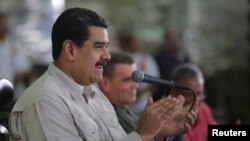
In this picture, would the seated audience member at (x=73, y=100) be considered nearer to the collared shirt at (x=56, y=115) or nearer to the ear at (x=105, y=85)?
the collared shirt at (x=56, y=115)

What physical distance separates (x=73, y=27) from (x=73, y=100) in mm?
359

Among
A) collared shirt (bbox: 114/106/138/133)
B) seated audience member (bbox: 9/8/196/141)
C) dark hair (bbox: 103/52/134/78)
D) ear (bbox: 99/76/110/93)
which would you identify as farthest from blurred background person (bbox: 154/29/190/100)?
seated audience member (bbox: 9/8/196/141)

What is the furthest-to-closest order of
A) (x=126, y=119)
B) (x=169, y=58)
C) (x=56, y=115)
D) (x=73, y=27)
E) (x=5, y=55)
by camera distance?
1. (x=169, y=58)
2. (x=5, y=55)
3. (x=126, y=119)
4. (x=73, y=27)
5. (x=56, y=115)

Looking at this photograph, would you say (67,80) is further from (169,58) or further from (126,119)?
(169,58)

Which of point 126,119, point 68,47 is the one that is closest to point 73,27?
point 68,47

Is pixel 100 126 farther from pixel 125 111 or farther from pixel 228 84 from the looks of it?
pixel 228 84

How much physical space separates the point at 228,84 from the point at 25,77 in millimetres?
4547

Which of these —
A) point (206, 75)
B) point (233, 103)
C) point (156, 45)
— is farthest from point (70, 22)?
point (156, 45)

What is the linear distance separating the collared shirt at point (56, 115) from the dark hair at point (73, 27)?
0.14 metres

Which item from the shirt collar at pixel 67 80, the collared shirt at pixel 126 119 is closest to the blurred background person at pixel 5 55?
the collared shirt at pixel 126 119

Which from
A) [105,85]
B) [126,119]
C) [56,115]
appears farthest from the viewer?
[105,85]

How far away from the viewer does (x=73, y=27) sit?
4.05 meters

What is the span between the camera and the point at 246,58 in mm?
15750

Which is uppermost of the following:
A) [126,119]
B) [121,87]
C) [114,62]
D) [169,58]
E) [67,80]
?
[67,80]
